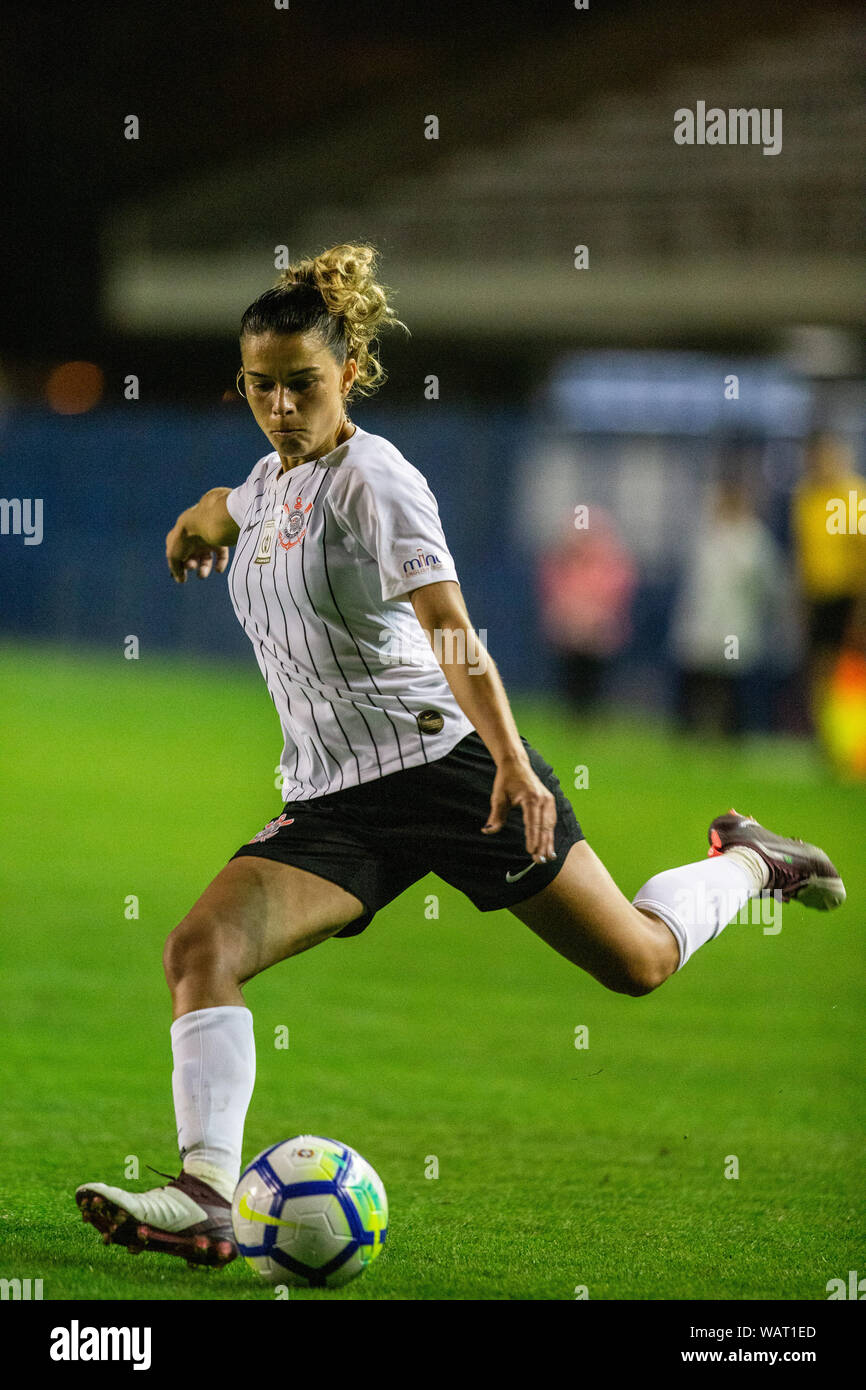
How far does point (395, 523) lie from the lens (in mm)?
4086

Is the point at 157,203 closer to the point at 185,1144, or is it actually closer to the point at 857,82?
the point at 857,82

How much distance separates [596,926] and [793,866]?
1.05 m

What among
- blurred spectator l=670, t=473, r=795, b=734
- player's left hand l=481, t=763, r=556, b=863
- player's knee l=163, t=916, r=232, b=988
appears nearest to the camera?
player's left hand l=481, t=763, r=556, b=863

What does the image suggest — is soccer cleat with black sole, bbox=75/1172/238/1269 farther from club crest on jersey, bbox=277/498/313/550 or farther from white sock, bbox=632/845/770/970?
club crest on jersey, bbox=277/498/313/550

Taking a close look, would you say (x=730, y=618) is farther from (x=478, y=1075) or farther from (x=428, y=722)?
(x=428, y=722)

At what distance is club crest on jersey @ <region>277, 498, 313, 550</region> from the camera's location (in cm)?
429

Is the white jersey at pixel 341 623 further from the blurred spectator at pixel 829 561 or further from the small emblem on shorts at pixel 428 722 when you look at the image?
the blurred spectator at pixel 829 561

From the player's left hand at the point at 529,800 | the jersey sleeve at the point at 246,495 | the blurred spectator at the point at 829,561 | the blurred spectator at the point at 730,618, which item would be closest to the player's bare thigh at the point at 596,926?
the player's left hand at the point at 529,800

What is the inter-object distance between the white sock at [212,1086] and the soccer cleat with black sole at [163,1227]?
0.04 m

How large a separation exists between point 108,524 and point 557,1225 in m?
19.2

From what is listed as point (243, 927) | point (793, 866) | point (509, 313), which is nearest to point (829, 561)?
point (793, 866)

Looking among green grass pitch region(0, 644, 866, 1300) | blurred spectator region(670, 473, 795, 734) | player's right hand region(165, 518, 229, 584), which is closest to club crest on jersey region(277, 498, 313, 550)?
player's right hand region(165, 518, 229, 584)

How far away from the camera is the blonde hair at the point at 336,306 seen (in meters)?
4.30

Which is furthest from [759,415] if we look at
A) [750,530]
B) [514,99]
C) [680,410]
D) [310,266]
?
[310,266]
